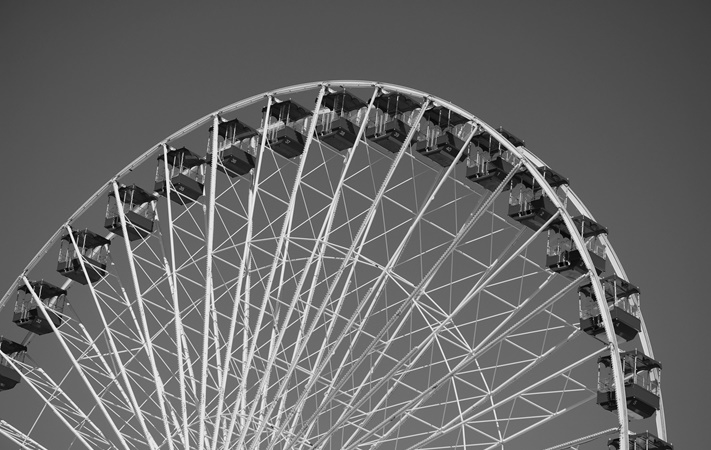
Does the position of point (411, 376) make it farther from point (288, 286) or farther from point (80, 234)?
point (80, 234)

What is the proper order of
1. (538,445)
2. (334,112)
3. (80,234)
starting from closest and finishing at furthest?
(334,112), (80,234), (538,445)

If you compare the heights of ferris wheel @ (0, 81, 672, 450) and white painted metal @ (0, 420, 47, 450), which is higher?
ferris wheel @ (0, 81, 672, 450)

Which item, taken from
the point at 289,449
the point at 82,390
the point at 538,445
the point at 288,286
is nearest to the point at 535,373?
the point at 538,445

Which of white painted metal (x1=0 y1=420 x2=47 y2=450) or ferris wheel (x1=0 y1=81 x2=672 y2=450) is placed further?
white painted metal (x1=0 y1=420 x2=47 y2=450)

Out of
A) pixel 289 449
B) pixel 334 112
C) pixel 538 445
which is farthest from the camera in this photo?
pixel 538 445

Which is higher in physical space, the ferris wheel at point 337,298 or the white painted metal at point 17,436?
the ferris wheel at point 337,298

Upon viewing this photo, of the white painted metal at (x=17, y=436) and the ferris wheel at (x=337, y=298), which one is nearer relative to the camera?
the ferris wheel at (x=337, y=298)

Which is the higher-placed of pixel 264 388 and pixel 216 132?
pixel 216 132

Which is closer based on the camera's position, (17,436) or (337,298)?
(17,436)

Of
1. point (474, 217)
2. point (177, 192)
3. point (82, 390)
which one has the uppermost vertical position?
point (474, 217)

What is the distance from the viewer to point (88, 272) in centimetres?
3800

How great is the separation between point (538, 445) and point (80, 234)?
66.1 ft

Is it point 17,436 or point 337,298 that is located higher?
point 337,298

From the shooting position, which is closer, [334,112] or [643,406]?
[643,406]
